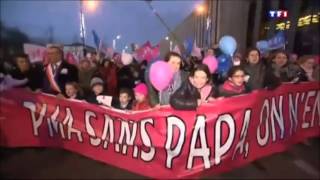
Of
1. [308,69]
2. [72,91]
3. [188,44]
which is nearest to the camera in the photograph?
[188,44]

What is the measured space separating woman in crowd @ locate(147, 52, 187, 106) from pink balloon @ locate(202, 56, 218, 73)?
0.11 m

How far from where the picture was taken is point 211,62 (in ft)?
5.77

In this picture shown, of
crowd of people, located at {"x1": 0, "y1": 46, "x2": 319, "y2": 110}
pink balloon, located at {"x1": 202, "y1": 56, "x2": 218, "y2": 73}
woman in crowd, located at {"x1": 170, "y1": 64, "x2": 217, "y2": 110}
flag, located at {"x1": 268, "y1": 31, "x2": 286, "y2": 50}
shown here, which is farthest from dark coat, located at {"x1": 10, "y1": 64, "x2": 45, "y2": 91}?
flag, located at {"x1": 268, "y1": 31, "x2": 286, "y2": 50}

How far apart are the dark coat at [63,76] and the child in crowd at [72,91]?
0.07 feet

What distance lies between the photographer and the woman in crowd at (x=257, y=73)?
179 cm

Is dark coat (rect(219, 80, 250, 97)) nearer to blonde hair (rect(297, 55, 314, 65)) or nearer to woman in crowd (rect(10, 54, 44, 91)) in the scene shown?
blonde hair (rect(297, 55, 314, 65))

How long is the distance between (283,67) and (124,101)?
2.59 ft

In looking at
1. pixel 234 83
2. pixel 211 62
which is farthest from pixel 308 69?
pixel 211 62

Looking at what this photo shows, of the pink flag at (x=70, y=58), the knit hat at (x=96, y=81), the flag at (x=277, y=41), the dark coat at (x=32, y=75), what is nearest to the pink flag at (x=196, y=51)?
the flag at (x=277, y=41)

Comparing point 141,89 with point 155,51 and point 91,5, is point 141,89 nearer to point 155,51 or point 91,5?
point 155,51

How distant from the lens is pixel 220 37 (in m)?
1.72

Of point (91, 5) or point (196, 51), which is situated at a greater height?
point (91, 5)

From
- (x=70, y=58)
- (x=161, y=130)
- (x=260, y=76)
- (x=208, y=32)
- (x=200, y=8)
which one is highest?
(x=200, y=8)

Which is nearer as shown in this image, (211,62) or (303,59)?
(211,62)
